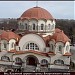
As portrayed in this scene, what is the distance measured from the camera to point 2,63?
22844mm

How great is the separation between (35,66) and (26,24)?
4.24m

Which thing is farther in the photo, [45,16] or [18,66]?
[45,16]

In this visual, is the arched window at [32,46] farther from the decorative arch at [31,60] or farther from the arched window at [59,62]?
the arched window at [59,62]

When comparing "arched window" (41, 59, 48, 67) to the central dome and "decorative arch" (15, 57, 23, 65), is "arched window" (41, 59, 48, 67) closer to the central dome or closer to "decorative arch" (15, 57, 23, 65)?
"decorative arch" (15, 57, 23, 65)

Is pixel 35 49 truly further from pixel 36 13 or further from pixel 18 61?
pixel 36 13

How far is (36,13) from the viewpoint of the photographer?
79.4ft

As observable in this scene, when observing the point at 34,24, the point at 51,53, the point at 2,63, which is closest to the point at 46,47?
the point at 51,53

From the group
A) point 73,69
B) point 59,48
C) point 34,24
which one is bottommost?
point 73,69

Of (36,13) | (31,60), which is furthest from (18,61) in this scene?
(36,13)

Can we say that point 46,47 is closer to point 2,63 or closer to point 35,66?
point 35,66

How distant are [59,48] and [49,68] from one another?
77.1 inches

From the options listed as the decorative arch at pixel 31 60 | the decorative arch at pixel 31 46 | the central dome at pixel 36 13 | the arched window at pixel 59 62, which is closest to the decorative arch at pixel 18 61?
the decorative arch at pixel 31 60

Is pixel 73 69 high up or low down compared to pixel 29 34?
down

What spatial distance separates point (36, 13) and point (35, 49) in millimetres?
3642
